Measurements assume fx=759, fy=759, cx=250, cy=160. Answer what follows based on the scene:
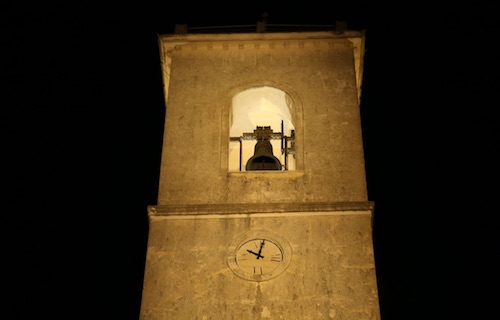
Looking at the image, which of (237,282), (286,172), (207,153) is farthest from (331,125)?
(237,282)

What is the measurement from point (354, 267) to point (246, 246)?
5.26 feet

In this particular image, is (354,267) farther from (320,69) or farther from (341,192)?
(320,69)

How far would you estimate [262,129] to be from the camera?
1367 cm

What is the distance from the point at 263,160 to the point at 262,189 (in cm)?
106

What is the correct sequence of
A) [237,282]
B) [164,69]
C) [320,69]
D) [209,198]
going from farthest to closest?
[164,69] < [320,69] < [209,198] < [237,282]

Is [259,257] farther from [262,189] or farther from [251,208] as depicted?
[262,189]

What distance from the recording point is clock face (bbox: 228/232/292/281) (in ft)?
35.7

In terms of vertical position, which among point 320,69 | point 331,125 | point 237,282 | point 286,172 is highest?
point 320,69

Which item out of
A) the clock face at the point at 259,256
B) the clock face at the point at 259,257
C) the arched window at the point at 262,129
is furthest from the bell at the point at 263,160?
the clock face at the point at 259,256

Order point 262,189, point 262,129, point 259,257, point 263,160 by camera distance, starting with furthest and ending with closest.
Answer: point 262,129 < point 263,160 < point 262,189 < point 259,257

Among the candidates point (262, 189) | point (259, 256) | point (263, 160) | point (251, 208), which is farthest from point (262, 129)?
point (259, 256)

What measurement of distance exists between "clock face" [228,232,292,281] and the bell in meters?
1.73

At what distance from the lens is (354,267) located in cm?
1091

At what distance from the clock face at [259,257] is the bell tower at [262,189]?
0.05ft
